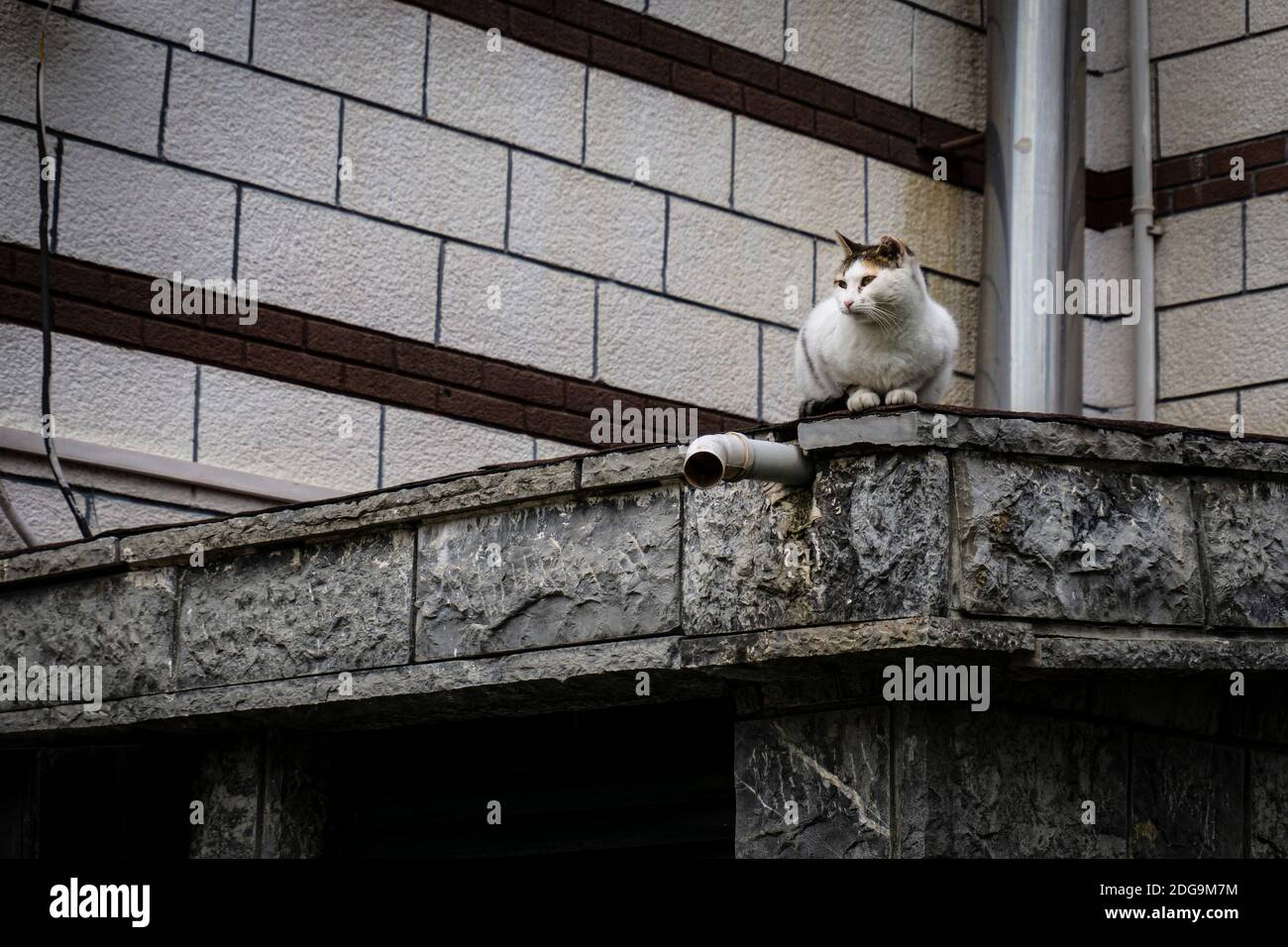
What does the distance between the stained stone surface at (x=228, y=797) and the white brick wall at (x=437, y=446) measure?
2.05 metres

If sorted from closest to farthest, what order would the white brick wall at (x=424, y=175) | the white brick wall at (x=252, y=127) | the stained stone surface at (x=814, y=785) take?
the stained stone surface at (x=814, y=785) → the white brick wall at (x=252, y=127) → the white brick wall at (x=424, y=175)

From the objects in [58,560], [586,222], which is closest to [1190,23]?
[586,222]

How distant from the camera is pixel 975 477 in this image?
496 cm

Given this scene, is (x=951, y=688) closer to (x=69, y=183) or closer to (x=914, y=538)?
(x=914, y=538)

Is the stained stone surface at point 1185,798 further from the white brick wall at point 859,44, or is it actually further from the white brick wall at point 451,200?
the white brick wall at point 859,44

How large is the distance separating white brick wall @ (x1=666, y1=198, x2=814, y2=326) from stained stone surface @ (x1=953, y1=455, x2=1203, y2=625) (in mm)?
4378

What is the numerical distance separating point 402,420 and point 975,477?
13.0 feet

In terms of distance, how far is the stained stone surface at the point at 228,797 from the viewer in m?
6.32

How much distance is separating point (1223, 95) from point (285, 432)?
5754 millimetres

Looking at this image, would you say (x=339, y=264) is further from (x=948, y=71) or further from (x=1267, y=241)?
(x=1267, y=241)

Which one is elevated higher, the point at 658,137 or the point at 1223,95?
the point at 1223,95

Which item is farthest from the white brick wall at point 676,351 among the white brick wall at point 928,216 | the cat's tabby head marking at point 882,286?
the cat's tabby head marking at point 882,286

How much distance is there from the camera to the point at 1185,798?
5.42 metres

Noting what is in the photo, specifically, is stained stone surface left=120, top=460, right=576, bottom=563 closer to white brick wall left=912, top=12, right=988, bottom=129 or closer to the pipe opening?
the pipe opening
